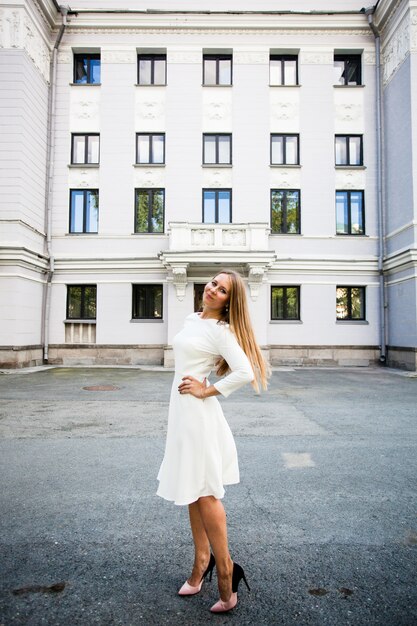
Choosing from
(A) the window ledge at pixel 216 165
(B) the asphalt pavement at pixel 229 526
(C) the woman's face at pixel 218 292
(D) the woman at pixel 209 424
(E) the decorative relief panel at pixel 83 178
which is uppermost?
(A) the window ledge at pixel 216 165

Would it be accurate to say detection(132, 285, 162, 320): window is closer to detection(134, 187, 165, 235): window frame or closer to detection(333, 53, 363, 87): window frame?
detection(134, 187, 165, 235): window frame

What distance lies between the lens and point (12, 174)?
15562mm

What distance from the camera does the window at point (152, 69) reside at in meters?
18.5

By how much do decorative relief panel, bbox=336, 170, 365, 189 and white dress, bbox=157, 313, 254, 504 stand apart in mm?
17719

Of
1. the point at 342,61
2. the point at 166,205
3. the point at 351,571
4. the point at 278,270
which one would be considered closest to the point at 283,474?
the point at 351,571

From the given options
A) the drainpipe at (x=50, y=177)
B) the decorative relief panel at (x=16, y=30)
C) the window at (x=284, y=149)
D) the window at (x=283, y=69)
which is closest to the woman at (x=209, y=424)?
the drainpipe at (x=50, y=177)

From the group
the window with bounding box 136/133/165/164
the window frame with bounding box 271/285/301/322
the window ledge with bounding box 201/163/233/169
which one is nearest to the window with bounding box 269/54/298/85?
the window ledge with bounding box 201/163/233/169

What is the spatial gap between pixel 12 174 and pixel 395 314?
53.7 feet

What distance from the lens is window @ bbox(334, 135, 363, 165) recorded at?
1830cm

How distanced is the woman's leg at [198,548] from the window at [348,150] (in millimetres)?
18732

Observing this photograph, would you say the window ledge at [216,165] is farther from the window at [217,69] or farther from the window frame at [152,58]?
the window frame at [152,58]

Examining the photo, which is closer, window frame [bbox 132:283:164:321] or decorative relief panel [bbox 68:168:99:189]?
window frame [bbox 132:283:164:321]

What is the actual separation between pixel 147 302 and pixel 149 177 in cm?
561

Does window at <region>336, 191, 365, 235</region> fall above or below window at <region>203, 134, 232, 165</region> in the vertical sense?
below
